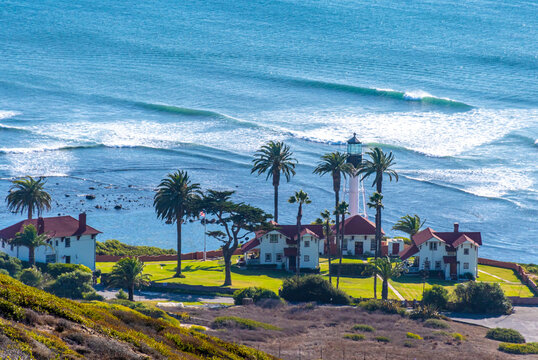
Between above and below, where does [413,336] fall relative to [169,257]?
below

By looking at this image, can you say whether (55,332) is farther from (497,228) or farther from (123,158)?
(123,158)

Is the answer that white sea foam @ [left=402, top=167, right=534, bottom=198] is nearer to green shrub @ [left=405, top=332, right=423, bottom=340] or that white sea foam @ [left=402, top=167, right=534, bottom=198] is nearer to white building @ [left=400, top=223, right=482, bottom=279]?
white building @ [left=400, top=223, right=482, bottom=279]

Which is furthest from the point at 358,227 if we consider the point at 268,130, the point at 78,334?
the point at 78,334

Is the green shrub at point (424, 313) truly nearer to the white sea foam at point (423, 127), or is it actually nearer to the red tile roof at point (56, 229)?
the red tile roof at point (56, 229)

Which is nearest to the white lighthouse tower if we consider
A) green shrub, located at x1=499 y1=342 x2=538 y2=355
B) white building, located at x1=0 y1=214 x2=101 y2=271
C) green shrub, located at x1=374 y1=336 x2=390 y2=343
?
white building, located at x1=0 y1=214 x2=101 y2=271

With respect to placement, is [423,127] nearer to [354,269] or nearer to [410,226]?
[410,226]

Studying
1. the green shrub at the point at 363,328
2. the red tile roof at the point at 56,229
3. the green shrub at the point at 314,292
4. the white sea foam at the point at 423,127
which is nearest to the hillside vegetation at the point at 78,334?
the green shrub at the point at 363,328

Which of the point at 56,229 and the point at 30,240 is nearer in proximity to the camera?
the point at 30,240

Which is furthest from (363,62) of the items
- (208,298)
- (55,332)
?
(55,332)
